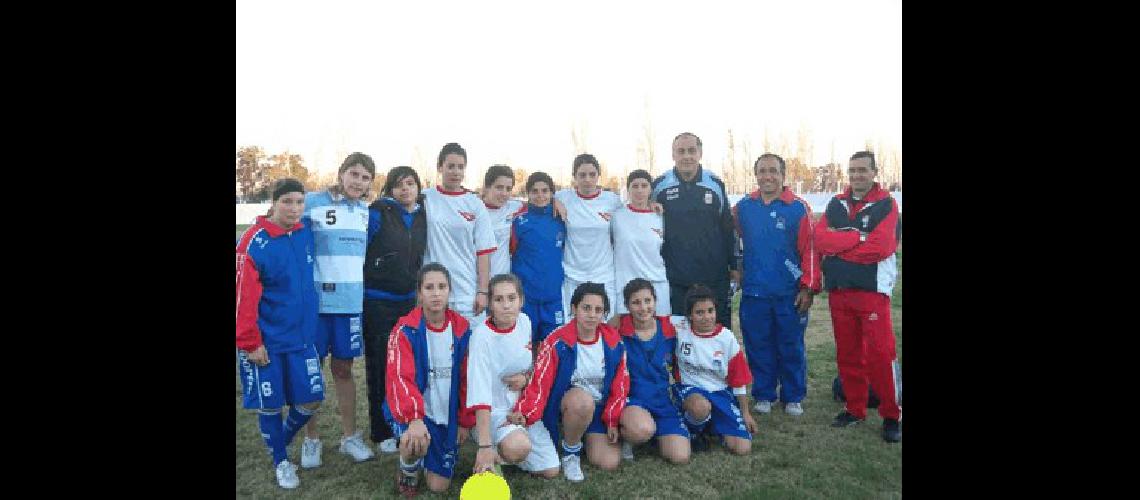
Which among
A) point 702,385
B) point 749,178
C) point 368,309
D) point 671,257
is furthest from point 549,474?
point 749,178

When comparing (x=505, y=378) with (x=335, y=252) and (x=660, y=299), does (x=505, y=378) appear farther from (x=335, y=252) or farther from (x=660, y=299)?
(x=660, y=299)

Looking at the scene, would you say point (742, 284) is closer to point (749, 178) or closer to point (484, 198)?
point (484, 198)

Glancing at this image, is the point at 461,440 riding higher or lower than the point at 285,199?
lower

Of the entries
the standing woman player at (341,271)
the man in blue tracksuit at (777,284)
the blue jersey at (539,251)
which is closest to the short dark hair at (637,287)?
the blue jersey at (539,251)

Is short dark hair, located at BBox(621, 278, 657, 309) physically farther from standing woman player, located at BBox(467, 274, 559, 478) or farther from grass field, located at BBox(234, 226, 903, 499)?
grass field, located at BBox(234, 226, 903, 499)

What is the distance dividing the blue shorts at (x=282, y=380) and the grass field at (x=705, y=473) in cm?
50

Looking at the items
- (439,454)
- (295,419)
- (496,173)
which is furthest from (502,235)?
(295,419)

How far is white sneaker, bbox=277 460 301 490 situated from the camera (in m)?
3.46

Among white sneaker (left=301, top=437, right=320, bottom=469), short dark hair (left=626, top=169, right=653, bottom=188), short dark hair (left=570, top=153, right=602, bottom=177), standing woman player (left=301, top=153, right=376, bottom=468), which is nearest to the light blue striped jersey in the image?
standing woman player (left=301, top=153, right=376, bottom=468)

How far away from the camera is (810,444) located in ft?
13.2

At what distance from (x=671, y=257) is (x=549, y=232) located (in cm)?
94

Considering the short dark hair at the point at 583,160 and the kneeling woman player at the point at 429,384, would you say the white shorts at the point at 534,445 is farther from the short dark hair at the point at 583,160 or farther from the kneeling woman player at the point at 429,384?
the short dark hair at the point at 583,160

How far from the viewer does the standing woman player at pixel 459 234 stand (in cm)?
417

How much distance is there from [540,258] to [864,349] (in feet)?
7.57
